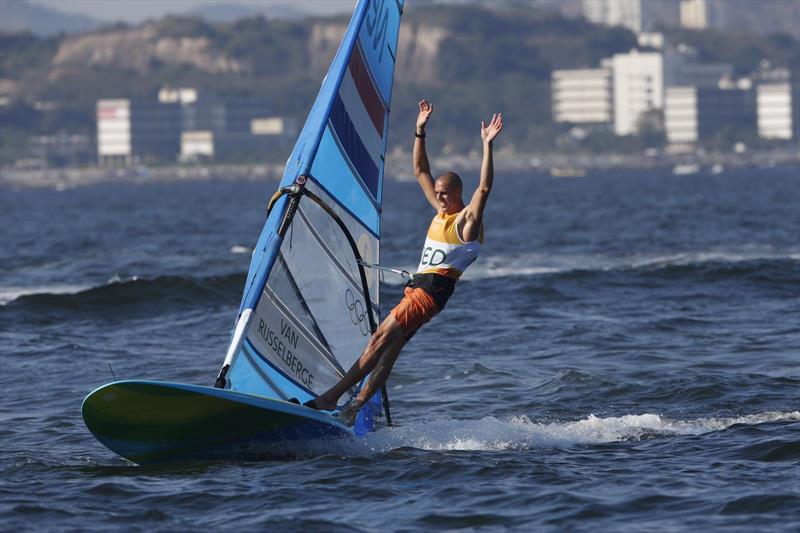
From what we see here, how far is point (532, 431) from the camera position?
11.5 meters

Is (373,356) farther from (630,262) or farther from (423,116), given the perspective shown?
(630,262)

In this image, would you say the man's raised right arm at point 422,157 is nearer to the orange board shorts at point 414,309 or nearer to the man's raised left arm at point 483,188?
the man's raised left arm at point 483,188

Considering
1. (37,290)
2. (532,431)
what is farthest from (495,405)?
(37,290)

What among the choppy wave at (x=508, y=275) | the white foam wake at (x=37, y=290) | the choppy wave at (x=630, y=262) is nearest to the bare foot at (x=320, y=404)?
the choppy wave at (x=508, y=275)

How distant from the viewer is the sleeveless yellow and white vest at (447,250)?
1033 centimetres

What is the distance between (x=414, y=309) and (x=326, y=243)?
1.10 meters

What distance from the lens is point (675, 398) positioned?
13.5 m

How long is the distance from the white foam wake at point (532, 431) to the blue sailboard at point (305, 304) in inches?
13.6

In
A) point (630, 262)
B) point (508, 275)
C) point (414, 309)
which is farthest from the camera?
point (630, 262)

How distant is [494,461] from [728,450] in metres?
1.76

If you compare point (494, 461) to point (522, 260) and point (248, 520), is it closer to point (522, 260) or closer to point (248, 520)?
point (248, 520)

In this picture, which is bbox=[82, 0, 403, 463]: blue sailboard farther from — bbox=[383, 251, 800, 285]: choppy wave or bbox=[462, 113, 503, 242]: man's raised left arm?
bbox=[383, 251, 800, 285]: choppy wave

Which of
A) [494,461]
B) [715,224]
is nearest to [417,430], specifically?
[494,461]

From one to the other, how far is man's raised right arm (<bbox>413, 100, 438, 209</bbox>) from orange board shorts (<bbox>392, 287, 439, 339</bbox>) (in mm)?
758
